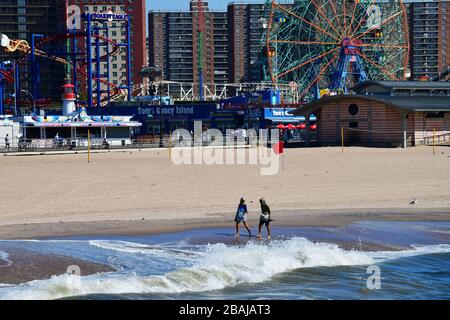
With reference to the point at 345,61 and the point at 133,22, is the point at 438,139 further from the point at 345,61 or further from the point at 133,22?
the point at 133,22

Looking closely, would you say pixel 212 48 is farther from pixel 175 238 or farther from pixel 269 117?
pixel 175 238

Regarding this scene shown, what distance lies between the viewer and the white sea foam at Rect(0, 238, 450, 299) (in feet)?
46.5

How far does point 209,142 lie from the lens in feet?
198

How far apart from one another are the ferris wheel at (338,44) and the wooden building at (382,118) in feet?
65.0

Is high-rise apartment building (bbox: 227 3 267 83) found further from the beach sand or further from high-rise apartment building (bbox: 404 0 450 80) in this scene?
the beach sand

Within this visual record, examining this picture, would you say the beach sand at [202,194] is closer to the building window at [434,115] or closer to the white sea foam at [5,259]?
the white sea foam at [5,259]

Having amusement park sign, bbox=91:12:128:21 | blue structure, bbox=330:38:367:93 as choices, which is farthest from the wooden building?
amusement park sign, bbox=91:12:128:21

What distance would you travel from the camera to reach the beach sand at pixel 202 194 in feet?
72.5

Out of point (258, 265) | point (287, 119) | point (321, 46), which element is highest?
point (321, 46)

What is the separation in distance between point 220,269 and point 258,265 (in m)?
0.91

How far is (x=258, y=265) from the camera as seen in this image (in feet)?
53.7

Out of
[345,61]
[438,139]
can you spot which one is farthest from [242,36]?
[438,139]
